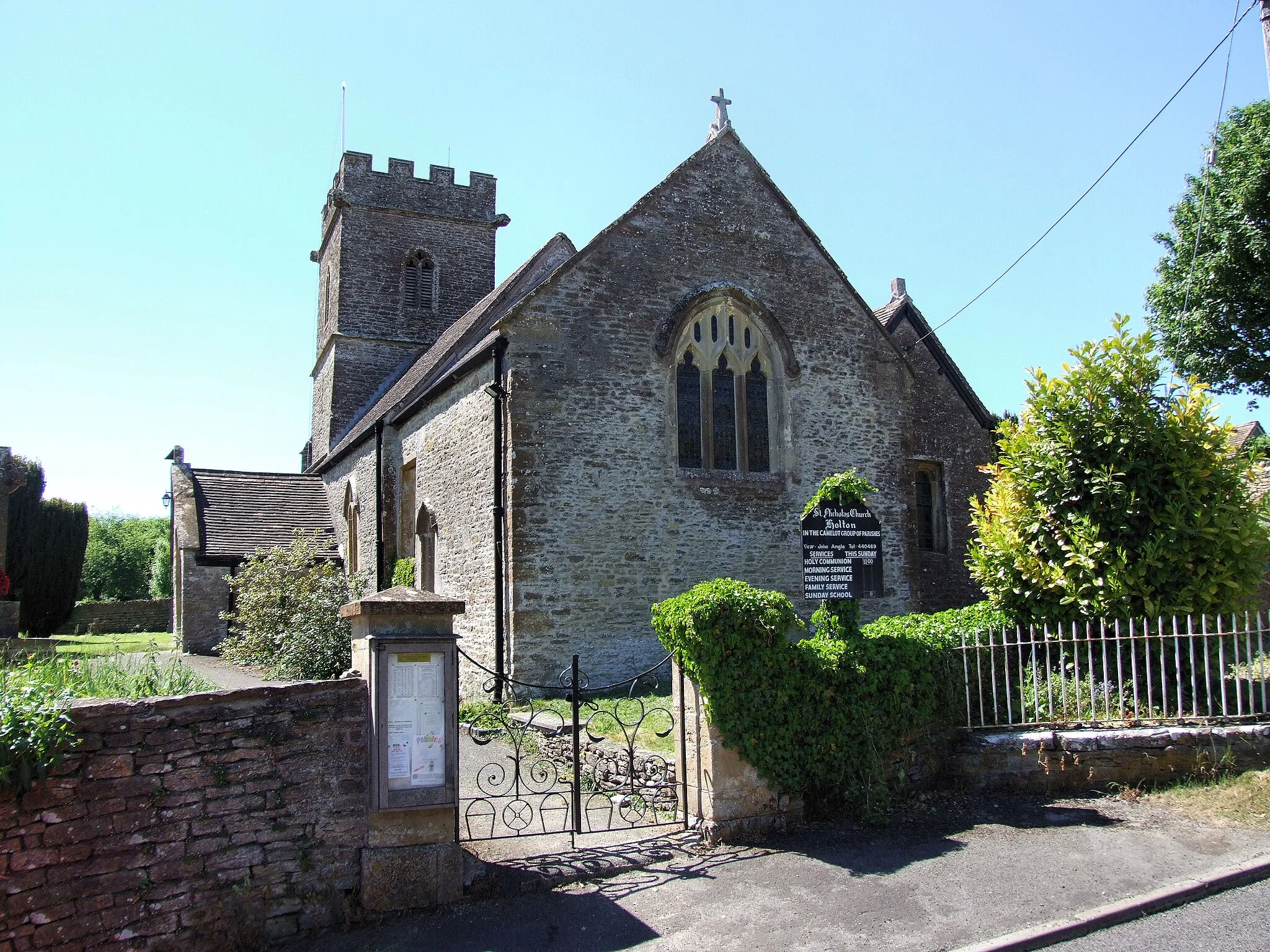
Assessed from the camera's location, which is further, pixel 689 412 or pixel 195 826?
pixel 689 412

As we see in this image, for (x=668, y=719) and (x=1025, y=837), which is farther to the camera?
(x=668, y=719)

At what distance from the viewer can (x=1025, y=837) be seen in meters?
7.02

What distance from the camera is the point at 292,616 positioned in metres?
16.7

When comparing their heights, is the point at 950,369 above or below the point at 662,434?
above

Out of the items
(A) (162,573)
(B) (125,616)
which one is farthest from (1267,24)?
(A) (162,573)

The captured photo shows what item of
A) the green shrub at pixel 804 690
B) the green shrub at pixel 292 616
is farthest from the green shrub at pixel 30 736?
the green shrub at pixel 292 616

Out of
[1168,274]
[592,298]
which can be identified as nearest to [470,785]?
[592,298]

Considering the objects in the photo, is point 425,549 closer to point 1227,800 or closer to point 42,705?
point 42,705

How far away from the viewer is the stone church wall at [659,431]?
12938mm

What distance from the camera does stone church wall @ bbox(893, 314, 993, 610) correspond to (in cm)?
1739

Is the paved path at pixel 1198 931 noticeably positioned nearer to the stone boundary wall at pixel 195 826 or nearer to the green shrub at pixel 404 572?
the stone boundary wall at pixel 195 826

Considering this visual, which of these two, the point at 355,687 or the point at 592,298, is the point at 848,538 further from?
the point at 592,298

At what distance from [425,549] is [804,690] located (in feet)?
36.4

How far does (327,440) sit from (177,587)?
6.10 m
